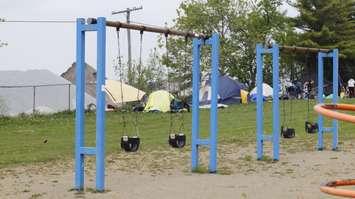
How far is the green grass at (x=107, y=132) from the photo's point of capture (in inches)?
612

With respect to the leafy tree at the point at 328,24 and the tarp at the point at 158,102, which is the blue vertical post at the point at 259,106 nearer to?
the tarp at the point at 158,102

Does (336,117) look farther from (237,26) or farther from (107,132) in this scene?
(237,26)

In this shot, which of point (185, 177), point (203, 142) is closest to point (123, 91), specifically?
point (203, 142)

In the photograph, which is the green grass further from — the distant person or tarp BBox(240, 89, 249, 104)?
the distant person

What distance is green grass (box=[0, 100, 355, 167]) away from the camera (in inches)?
612

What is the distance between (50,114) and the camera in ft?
103

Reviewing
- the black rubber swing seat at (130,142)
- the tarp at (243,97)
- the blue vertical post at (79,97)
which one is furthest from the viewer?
the tarp at (243,97)

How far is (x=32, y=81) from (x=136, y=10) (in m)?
14.5

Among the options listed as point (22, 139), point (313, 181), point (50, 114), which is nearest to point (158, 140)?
point (22, 139)

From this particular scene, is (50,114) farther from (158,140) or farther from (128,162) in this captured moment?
(128,162)

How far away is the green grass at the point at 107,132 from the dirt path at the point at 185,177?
1.71 meters

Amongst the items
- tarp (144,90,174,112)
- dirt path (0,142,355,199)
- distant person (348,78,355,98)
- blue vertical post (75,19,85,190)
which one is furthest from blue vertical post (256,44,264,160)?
distant person (348,78,355,98)

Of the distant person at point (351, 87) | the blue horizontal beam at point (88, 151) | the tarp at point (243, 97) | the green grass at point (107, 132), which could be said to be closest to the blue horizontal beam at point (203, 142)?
the blue horizontal beam at point (88, 151)

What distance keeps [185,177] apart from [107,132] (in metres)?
10.9
